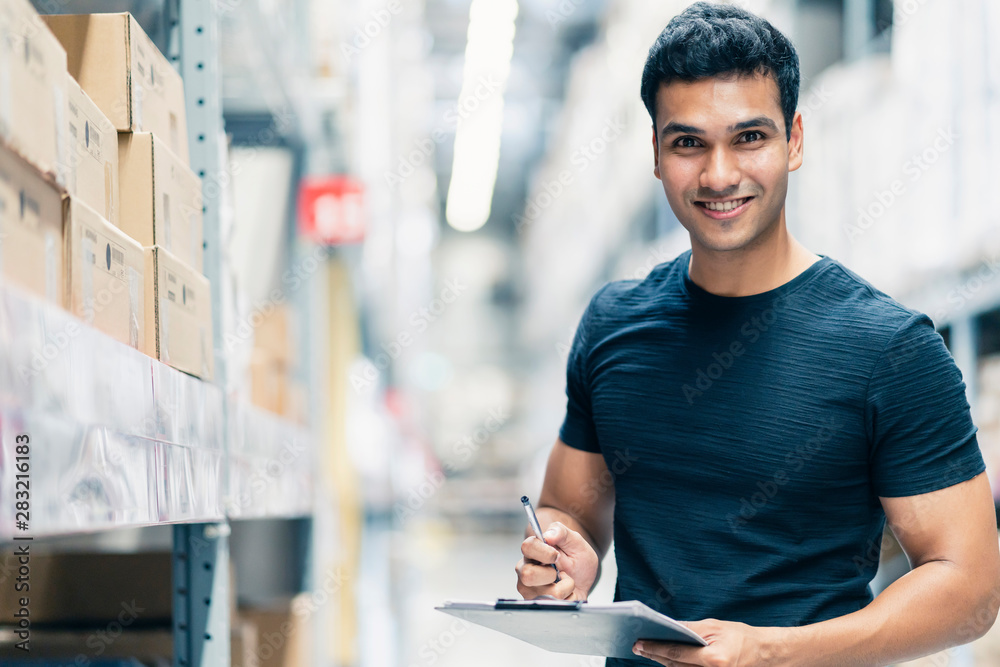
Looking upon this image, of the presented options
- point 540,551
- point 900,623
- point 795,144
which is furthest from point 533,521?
point 795,144

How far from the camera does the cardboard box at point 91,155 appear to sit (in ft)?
3.88

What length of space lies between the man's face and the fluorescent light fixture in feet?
15.9

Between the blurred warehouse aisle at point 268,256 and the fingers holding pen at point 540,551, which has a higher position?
the blurred warehouse aisle at point 268,256

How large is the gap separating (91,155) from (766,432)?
1127mm

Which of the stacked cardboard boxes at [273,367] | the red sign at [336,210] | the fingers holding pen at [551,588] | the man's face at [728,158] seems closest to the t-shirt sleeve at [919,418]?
the man's face at [728,158]

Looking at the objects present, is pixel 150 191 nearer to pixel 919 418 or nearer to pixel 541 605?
pixel 541 605

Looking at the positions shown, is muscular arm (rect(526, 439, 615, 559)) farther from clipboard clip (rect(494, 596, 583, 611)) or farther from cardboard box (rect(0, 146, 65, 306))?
cardboard box (rect(0, 146, 65, 306))

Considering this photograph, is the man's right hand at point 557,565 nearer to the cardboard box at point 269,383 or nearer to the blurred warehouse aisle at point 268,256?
the blurred warehouse aisle at point 268,256

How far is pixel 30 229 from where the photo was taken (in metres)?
1.01

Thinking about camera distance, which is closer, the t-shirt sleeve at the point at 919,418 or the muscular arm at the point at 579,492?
the t-shirt sleeve at the point at 919,418

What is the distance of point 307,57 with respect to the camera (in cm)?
355

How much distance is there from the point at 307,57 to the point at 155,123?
2.09 m

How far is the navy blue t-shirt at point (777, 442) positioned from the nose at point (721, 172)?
206mm

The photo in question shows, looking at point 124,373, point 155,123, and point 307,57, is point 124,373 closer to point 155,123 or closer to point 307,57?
point 155,123
